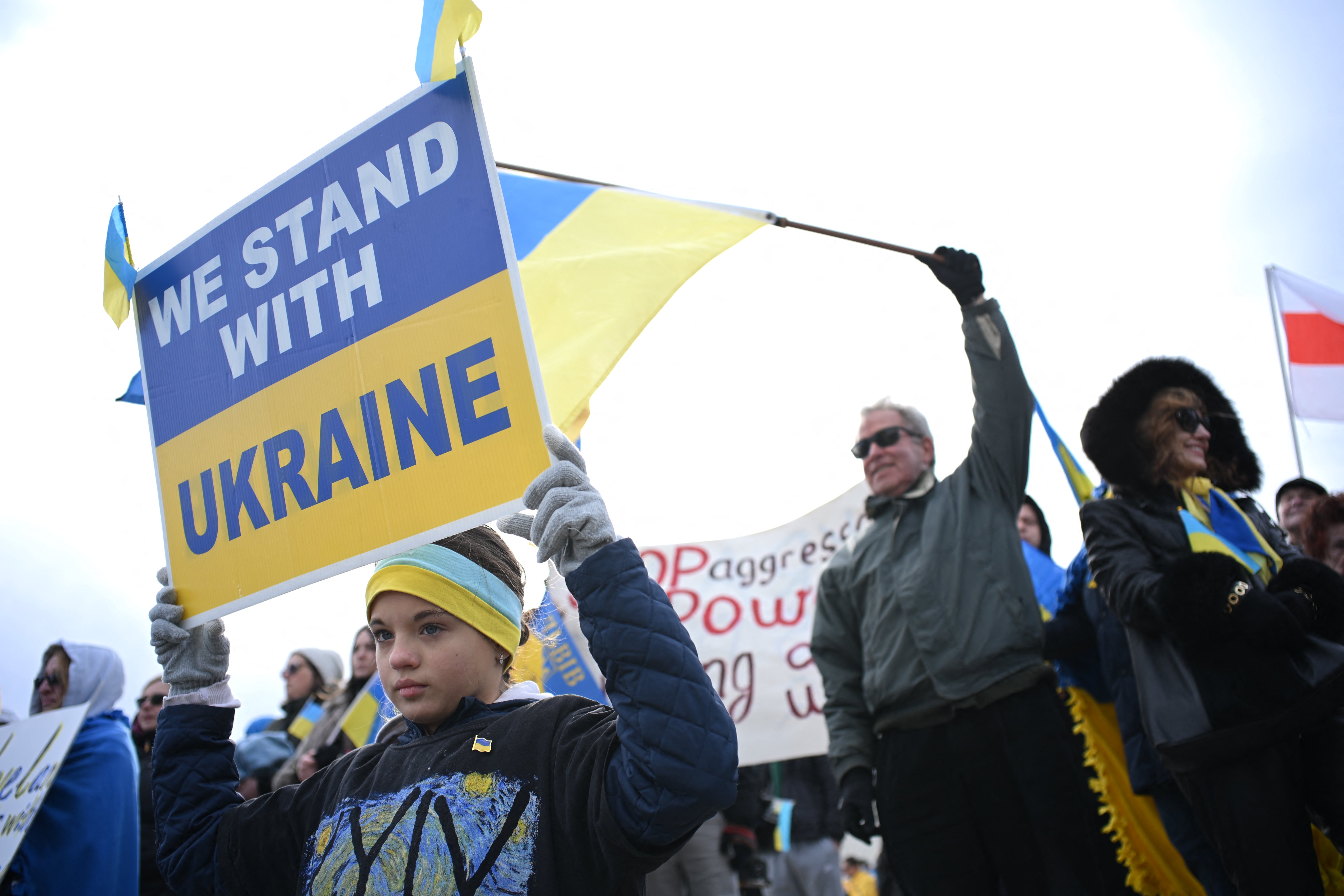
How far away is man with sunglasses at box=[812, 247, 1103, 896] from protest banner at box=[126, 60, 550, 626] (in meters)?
1.86

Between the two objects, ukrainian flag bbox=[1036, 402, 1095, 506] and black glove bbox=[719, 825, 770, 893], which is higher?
ukrainian flag bbox=[1036, 402, 1095, 506]

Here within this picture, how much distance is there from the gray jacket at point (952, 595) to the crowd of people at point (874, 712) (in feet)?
0.03

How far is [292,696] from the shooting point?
641 cm

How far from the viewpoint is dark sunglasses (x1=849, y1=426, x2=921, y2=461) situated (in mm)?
3662

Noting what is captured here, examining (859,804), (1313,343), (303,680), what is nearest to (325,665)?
(303,680)

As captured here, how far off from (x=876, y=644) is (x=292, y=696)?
4486mm

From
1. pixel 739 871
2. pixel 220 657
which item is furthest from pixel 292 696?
pixel 220 657

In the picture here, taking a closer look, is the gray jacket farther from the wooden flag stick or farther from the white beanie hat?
the white beanie hat

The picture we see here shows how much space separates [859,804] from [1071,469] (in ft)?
5.79

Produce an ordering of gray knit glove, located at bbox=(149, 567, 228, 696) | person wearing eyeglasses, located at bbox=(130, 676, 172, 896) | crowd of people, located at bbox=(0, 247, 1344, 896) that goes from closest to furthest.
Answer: crowd of people, located at bbox=(0, 247, 1344, 896) → gray knit glove, located at bbox=(149, 567, 228, 696) → person wearing eyeglasses, located at bbox=(130, 676, 172, 896)

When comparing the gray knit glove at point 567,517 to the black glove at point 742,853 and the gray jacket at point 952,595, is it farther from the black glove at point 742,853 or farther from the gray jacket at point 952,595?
the black glove at point 742,853

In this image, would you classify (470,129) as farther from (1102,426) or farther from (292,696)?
(292,696)

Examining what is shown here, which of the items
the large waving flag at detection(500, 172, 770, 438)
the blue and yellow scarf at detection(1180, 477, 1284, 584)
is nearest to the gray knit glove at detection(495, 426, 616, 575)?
the large waving flag at detection(500, 172, 770, 438)

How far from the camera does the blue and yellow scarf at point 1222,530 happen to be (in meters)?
3.17
